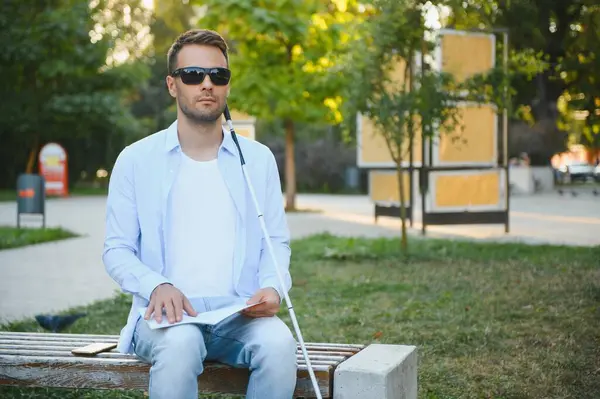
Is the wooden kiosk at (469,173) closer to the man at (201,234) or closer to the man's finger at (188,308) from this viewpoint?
the man at (201,234)

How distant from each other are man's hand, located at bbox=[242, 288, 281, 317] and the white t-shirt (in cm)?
14

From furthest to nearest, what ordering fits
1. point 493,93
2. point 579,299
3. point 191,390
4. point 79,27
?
point 79,27 < point 493,93 < point 579,299 < point 191,390

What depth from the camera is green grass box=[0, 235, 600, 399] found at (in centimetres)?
510

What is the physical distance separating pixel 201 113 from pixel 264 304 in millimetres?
791

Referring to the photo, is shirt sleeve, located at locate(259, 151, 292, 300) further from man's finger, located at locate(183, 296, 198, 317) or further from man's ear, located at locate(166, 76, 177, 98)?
man's ear, located at locate(166, 76, 177, 98)

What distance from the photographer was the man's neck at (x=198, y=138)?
3531 millimetres

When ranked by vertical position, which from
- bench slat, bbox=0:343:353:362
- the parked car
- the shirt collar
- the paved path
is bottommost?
the parked car

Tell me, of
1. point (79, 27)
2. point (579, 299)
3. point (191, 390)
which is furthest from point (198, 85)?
point (79, 27)

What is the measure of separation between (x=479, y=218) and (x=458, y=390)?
10.3m

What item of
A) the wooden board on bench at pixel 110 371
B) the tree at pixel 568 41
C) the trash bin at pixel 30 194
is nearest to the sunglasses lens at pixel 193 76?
the wooden board on bench at pixel 110 371

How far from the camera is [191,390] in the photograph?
305cm

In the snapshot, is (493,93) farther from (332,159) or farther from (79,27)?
(332,159)

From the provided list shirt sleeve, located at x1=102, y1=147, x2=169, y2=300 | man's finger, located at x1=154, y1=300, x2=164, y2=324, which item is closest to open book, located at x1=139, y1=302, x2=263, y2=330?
man's finger, located at x1=154, y1=300, x2=164, y2=324

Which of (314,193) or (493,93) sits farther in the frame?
(314,193)
